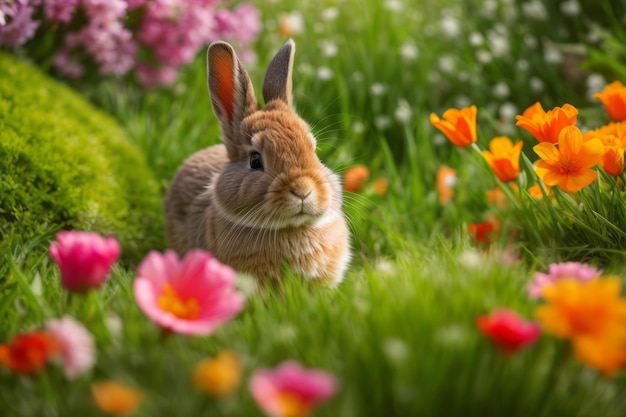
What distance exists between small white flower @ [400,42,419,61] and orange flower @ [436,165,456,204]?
4.34ft

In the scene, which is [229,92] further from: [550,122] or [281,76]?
[550,122]

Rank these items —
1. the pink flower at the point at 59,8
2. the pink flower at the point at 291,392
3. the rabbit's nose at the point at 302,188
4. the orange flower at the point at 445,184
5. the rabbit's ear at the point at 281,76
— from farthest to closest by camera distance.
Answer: the orange flower at the point at 445,184, the pink flower at the point at 59,8, the rabbit's ear at the point at 281,76, the rabbit's nose at the point at 302,188, the pink flower at the point at 291,392

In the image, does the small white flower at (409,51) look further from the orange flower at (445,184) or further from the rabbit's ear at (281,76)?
the rabbit's ear at (281,76)

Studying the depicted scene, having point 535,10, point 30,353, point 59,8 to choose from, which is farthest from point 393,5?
point 30,353

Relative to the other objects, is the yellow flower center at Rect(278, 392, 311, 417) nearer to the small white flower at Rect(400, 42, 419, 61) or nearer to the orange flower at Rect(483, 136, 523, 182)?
the orange flower at Rect(483, 136, 523, 182)

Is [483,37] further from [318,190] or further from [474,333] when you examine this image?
[474,333]

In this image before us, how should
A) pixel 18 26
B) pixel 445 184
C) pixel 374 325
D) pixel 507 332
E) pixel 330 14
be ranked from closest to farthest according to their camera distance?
pixel 507 332 → pixel 374 325 → pixel 18 26 → pixel 445 184 → pixel 330 14

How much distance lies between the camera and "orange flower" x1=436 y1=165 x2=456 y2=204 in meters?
4.41

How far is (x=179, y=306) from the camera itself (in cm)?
218

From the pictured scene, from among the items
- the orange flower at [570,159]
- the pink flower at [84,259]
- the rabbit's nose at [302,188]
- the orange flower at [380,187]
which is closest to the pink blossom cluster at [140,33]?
the orange flower at [380,187]

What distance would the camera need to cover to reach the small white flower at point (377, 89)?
5.30 meters

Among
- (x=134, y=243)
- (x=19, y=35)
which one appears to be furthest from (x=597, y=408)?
(x=19, y=35)

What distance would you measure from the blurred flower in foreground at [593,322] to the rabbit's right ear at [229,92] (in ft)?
5.75

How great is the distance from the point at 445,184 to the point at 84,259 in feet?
9.12
